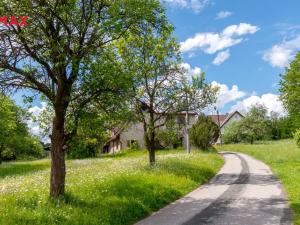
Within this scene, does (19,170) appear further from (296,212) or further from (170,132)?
(296,212)

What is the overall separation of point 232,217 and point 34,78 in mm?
8891

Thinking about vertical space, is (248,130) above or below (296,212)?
above

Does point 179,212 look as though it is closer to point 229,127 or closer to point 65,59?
point 65,59

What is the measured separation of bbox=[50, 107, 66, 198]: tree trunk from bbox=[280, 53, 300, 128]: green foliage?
27315 mm

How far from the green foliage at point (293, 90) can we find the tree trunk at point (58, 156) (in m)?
27.3

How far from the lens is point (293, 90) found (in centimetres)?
3838

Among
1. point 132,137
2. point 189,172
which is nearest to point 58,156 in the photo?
point 189,172

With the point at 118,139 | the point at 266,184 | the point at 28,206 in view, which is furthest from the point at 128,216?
the point at 118,139

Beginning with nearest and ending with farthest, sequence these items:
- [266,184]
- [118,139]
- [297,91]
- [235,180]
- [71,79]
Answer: [71,79] < [266,184] < [235,180] < [297,91] < [118,139]

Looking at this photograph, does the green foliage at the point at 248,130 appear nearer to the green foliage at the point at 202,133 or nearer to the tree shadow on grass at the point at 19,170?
the green foliage at the point at 202,133

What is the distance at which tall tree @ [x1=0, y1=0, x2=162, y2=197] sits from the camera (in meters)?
14.4

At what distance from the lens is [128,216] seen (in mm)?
14625

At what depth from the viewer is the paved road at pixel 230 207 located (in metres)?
14.1

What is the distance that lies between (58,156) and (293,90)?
28.5 meters
